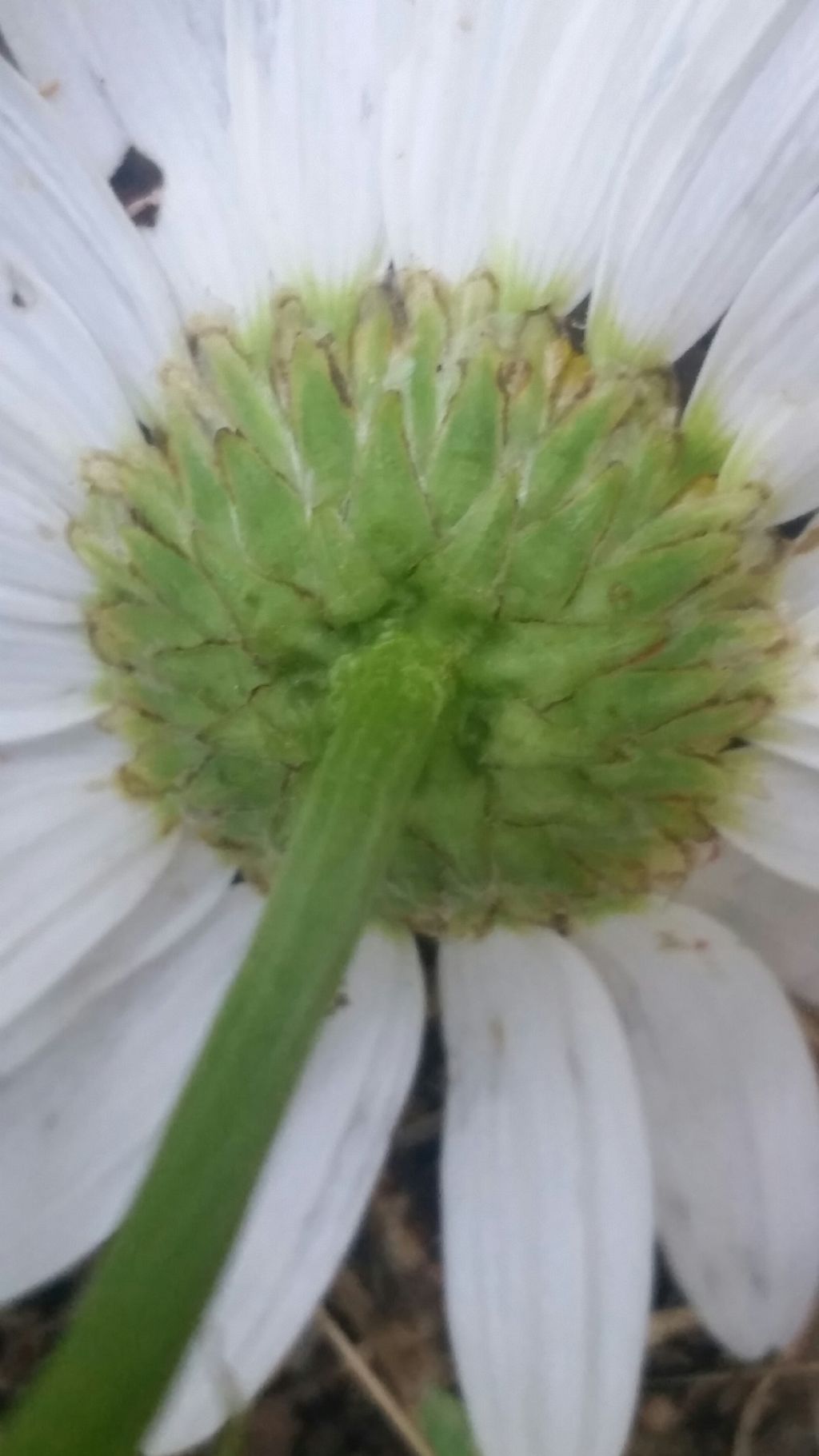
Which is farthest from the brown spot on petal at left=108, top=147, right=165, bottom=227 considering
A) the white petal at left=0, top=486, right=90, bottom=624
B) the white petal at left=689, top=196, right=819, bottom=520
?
the white petal at left=689, top=196, right=819, bottom=520

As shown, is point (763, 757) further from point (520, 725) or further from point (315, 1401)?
point (315, 1401)

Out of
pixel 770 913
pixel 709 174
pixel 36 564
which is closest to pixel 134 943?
pixel 36 564

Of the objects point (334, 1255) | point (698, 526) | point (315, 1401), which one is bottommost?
point (315, 1401)

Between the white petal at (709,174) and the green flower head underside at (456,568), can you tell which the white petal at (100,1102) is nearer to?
the green flower head underside at (456,568)

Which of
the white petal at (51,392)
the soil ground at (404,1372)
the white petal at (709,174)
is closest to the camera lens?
the white petal at (709,174)

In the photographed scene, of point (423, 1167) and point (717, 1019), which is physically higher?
point (717, 1019)

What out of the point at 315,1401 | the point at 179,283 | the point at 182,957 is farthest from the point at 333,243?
the point at 315,1401

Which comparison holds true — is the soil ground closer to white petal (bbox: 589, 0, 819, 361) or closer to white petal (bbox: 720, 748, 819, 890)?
white petal (bbox: 720, 748, 819, 890)

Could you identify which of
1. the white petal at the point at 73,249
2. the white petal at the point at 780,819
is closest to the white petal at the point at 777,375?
the white petal at the point at 780,819
